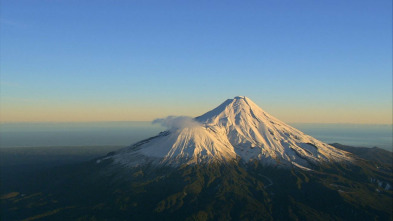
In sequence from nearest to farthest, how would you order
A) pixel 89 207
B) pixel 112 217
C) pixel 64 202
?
1. pixel 112 217
2. pixel 89 207
3. pixel 64 202

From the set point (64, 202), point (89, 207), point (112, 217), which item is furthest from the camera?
point (64, 202)

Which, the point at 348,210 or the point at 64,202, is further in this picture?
the point at 64,202

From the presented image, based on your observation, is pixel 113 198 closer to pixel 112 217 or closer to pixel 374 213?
pixel 112 217

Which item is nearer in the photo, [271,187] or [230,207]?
[230,207]

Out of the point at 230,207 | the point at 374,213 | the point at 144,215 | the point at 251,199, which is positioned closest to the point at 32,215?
the point at 144,215

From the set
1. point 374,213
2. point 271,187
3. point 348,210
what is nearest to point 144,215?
point 271,187

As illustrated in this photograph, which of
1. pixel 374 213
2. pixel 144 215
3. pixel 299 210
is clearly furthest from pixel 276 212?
pixel 144 215

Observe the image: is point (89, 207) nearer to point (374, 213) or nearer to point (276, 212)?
point (276, 212)

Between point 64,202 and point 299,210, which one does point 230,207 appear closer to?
point 299,210
